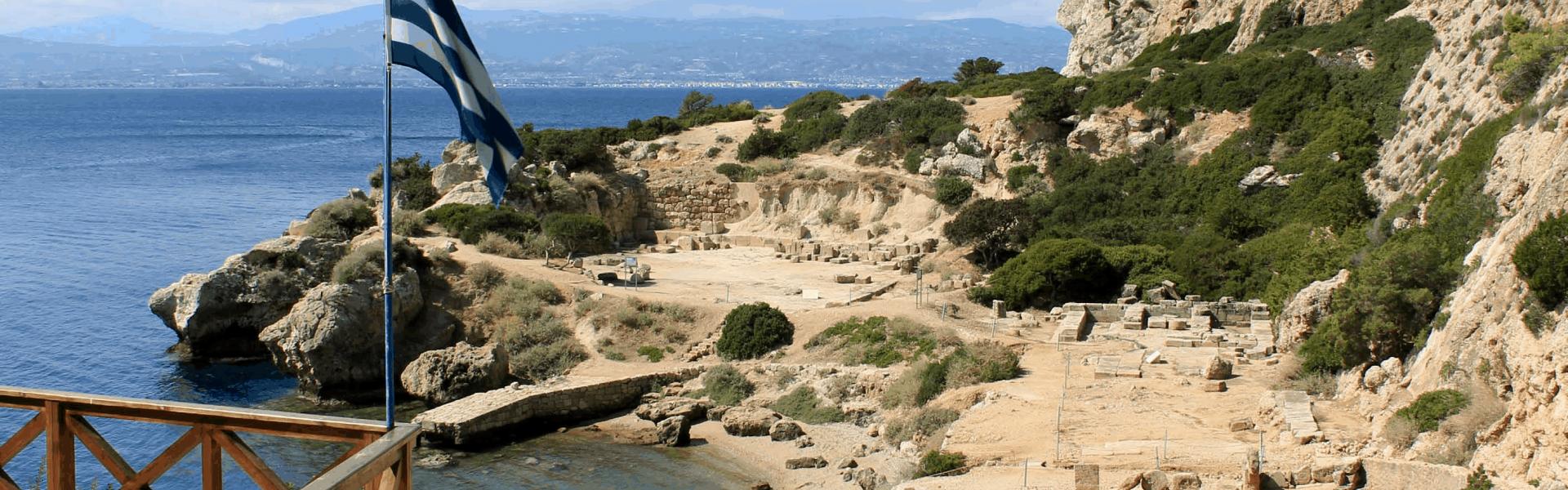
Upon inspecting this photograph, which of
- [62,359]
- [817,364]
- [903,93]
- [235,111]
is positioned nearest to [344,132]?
[235,111]

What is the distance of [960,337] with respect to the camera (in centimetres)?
3022

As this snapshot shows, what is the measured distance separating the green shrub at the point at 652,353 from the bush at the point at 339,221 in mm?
12320

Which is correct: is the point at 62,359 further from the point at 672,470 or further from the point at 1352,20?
the point at 1352,20

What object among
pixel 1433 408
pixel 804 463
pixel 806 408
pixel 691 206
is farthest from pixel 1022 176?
pixel 1433 408

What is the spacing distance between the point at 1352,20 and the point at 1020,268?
24.6 metres

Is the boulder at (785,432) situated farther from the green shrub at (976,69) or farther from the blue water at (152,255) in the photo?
the green shrub at (976,69)

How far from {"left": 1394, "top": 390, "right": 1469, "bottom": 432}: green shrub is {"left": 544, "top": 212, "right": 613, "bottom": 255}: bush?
28.0 meters

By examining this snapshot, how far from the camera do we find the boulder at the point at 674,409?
28.4 m

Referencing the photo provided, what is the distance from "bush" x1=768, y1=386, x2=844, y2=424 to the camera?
91.9 ft

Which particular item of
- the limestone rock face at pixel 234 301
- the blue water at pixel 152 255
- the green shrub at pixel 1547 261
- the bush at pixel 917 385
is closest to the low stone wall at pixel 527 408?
the blue water at pixel 152 255

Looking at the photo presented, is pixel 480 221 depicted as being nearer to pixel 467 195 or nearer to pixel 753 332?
pixel 467 195

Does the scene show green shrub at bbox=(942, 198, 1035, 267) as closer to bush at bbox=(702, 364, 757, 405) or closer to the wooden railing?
bush at bbox=(702, 364, 757, 405)

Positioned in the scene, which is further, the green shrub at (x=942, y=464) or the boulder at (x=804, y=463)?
the boulder at (x=804, y=463)

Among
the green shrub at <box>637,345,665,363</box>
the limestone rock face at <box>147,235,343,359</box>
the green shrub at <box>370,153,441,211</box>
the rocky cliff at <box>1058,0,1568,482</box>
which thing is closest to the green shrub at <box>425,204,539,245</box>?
the green shrub at <box>370,153,441,211</box>
